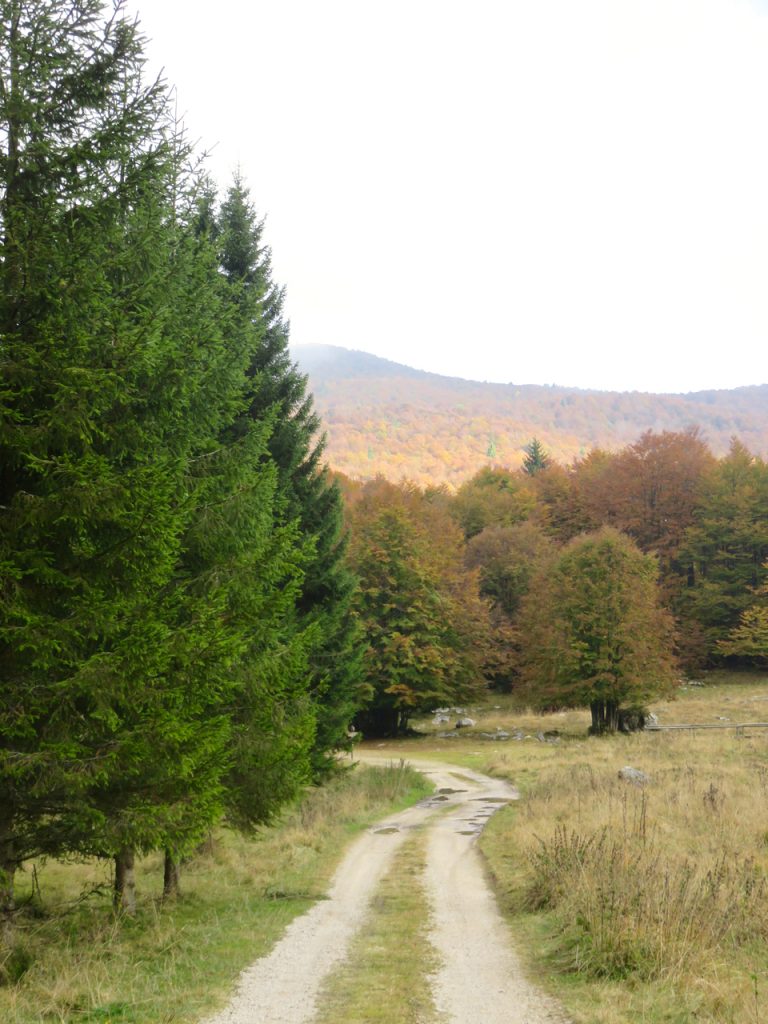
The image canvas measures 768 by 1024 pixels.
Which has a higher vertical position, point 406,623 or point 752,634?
point 406,623

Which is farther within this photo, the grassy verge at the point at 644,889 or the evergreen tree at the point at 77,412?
the evergreen tree at the point at 77,412

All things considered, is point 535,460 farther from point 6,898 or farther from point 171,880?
point 6,898

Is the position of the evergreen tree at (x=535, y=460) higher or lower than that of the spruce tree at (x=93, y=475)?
higher

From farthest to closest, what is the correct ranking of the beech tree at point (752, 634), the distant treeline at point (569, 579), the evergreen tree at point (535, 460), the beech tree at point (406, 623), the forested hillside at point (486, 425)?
the forested hillside at point (486, 425)
the evergreen tree at point (535, 460)
the beech tree at point (752, 634)
the beech tree at point (406, 623)
the distant treeline at point (569, 579)

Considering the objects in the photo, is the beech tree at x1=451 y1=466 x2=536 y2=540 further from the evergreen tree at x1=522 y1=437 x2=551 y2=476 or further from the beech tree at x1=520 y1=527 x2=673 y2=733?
the beech tree at x1=520 y1=527 x2=673 y2=733

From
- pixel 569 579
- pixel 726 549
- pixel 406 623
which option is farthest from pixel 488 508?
pixel 569 579

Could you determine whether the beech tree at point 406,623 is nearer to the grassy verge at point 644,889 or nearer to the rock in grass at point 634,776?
the rock in grass at point 634,776

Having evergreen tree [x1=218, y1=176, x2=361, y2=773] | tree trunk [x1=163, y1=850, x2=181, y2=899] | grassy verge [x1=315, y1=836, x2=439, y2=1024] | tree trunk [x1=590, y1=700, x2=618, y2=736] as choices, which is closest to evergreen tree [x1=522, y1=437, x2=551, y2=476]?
tree trunk [x1=590, y1=700, x2=618, y2=736]

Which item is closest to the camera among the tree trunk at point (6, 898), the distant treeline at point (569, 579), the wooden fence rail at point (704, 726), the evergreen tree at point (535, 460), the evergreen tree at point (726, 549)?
the tree trunk at point (6, 898)

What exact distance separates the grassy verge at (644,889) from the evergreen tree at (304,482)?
5.34m

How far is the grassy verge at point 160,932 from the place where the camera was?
275 inches

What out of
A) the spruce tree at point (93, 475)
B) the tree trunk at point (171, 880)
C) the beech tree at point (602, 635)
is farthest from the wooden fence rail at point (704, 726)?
the spruce tree at point (93, 475)

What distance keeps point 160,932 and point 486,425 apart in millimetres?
135794

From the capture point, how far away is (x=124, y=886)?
10438 mm
